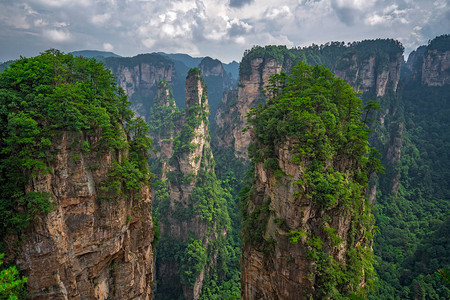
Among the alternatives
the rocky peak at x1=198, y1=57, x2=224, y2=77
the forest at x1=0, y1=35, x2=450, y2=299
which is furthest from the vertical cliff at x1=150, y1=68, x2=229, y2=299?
the rocky peak at x1=198, y1=57, x2=224, y2=77

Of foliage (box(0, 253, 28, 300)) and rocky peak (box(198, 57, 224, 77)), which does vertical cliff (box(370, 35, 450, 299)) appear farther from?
rocky peak (box(198, 57, 224, 77))

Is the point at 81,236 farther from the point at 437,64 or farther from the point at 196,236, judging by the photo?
the point at 437,64

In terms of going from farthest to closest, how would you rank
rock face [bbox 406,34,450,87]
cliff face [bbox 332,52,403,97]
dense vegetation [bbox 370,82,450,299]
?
rock face [bbox 406,34,450,87]
cliff face [bbox 332,52,403,97]
dense vegetation [bbox 370,82,450,299]

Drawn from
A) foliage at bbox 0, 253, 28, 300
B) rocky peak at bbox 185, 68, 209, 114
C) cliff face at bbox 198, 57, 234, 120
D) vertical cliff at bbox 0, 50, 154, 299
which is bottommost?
foliage at bbox 0, 253, 28, 300

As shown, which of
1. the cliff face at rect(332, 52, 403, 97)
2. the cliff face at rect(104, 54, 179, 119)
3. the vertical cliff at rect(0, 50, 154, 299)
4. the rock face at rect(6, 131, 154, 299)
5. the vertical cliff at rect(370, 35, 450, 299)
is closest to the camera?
the vertical cliff at rect(0, 50, 154, 299)

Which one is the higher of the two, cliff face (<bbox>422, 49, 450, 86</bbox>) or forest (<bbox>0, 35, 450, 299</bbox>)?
cliff face (<bbox>422, 49, 450, 86</bbox>)

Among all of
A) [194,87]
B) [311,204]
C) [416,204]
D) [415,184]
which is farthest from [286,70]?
[311,204]

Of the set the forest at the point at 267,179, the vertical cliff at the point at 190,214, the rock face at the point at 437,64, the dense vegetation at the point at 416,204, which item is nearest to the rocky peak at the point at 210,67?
the vertical cliff at the point at 190,214
